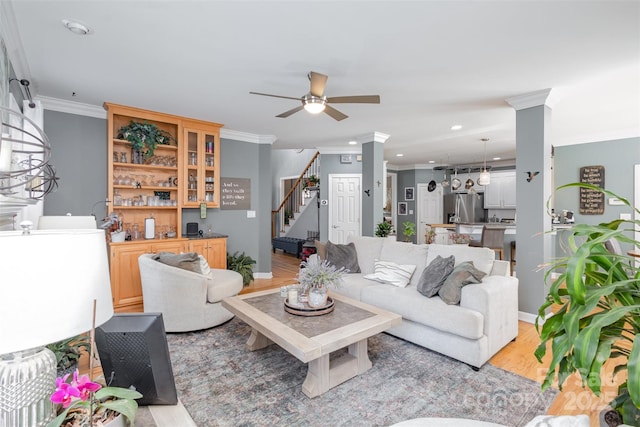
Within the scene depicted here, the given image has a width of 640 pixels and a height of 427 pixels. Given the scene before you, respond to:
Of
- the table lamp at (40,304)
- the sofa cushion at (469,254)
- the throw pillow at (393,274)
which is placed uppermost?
the table lamp at (40,304)

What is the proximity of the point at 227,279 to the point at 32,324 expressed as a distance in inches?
122

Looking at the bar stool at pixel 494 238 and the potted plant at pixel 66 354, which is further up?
the bar stool at pixel 494 238

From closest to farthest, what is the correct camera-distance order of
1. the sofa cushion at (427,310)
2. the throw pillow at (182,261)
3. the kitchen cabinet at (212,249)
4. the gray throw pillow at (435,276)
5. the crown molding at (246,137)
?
1. the sofa cushion at (427,310)
2. the gray throw pillow at (435,276)
3. the throw pillow at (182,261)
4. the kitchen cabinet at (212,249)
5. the crown molding at (246,137)

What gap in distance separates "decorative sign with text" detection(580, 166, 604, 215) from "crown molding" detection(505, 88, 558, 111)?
2.76 metres

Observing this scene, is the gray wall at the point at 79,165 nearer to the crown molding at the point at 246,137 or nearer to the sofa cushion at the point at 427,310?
the crown molding at the point at 246,137

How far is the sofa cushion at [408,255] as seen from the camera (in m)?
3.49

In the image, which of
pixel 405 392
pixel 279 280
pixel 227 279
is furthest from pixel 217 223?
pixel 405 392

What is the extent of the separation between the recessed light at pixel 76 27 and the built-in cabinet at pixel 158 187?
5.87 feet

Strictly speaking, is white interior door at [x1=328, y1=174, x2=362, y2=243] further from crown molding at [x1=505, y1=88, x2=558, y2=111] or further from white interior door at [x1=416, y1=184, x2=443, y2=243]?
crown molding at [x1=505, y1=88, x2=558, y2=111]

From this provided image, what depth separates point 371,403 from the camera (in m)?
2.10

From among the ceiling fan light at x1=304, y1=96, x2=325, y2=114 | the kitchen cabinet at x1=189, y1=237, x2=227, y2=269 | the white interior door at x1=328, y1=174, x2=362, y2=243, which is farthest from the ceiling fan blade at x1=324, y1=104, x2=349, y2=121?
the white interior door at x1=328, y1=174, x2=362, y2=243

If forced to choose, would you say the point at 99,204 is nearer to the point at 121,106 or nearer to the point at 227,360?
the point at 121,106

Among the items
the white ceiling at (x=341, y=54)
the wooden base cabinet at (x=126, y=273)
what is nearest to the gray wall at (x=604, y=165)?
the white ceiling at (x=341, y=54)

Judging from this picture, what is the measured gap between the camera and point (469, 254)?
3.17 metres
